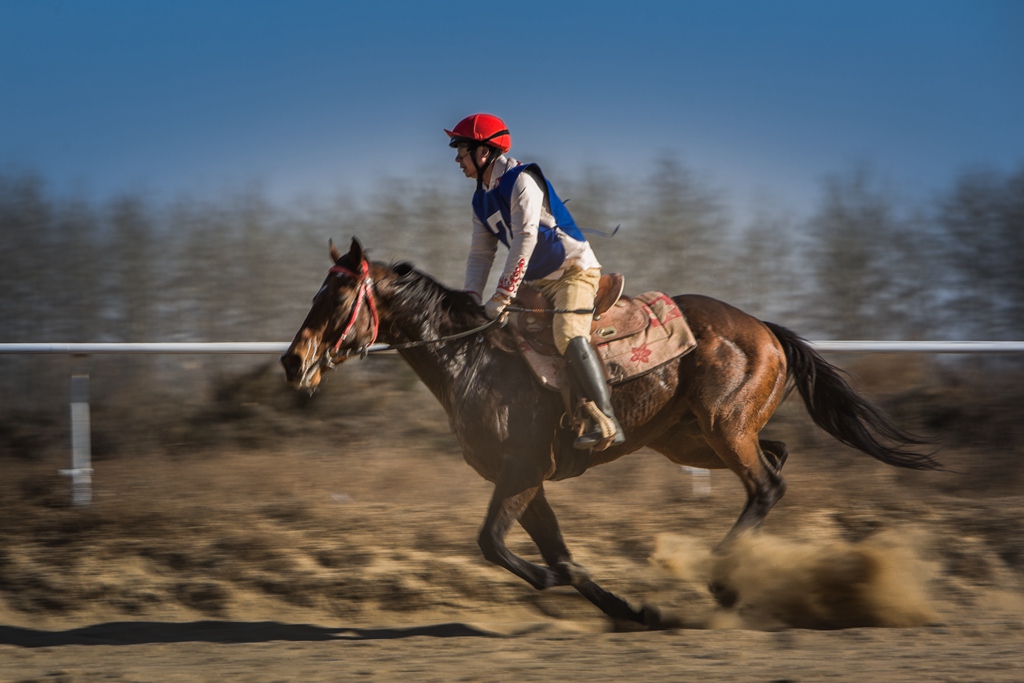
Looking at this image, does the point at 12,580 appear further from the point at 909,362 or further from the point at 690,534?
the point at 909,362

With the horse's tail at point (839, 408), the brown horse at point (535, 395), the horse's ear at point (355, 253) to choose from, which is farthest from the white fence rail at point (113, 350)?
the horse's ear at point (355, 253)

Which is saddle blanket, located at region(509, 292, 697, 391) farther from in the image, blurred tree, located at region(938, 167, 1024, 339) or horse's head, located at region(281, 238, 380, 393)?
blurred tree, located at region(938, 167, 1024, 339)

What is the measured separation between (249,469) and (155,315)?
190 cm

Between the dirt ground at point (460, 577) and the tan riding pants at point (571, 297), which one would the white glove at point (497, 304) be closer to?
the tan riding pants at point (571, 297)

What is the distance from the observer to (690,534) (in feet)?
18.7

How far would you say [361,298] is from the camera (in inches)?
173

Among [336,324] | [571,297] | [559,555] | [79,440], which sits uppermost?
[571,297]

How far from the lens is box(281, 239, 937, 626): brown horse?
4.37 m

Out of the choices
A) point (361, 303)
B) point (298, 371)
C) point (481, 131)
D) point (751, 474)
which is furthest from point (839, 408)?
point (298, 371)

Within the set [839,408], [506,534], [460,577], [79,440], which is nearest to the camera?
[506,534]

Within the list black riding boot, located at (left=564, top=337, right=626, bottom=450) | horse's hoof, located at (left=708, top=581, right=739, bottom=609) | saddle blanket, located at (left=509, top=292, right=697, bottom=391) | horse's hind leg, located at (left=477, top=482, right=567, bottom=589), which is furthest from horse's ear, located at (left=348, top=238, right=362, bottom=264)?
horse's hoof, located at (left=708, top=581, right=739, bottom=609)

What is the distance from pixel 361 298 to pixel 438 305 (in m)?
0.41

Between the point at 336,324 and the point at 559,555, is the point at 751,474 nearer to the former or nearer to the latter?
the point at 559,555

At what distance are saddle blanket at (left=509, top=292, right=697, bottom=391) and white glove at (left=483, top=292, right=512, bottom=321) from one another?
0.16 m
